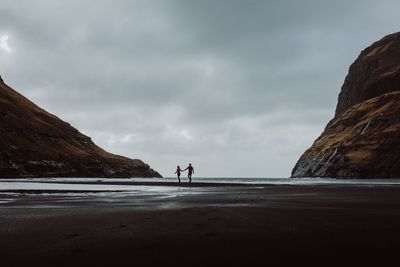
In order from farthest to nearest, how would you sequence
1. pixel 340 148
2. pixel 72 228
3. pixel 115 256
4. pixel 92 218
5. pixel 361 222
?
pixel 340 148 < pixel 92 218 < pixel 361 222 < pixel 72 228 < pixel 115 256

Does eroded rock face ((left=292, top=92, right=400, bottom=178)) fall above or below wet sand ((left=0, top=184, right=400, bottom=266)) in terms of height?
above

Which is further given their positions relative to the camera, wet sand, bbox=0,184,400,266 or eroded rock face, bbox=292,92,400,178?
eroded rock face, bbox=292,92,400,178

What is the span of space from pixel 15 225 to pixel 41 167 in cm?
17146

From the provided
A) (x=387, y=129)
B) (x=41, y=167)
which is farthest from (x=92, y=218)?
(x=387, y=129)

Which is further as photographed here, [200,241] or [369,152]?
[369,152]

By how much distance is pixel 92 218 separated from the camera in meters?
13.3

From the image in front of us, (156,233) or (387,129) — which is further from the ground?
(387,129)

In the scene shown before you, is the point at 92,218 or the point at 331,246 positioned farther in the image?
the point at 92,218

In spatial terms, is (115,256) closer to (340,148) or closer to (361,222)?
(361,222)

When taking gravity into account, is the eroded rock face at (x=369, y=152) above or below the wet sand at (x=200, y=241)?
above

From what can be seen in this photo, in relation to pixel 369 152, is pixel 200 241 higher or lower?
lower

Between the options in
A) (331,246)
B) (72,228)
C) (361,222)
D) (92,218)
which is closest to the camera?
(331,246)

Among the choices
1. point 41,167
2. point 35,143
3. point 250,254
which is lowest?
point 250,254

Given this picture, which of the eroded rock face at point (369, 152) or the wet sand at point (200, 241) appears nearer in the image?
the wet sand at point (200, 241)
